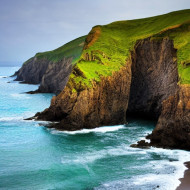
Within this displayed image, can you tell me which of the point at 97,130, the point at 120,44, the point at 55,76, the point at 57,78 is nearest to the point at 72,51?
the point at 55,76

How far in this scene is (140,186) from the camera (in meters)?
23.3

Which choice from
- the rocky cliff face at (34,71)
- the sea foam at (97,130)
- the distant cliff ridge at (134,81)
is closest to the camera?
the distant cliff ridge at (134,81)

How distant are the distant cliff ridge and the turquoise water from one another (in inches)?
108

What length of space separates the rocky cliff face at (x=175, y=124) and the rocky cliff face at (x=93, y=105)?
10.3 metres

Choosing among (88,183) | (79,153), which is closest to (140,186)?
(88,183)

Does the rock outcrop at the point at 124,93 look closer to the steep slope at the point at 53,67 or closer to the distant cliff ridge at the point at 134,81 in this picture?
the distant cliff ridge at the point at 134,81

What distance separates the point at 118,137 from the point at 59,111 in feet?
35.0

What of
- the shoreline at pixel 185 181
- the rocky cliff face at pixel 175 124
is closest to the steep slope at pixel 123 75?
the rocky cliff face at pixel 175 124

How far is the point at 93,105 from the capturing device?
4256cm

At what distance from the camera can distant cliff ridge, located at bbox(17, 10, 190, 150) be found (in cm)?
3453

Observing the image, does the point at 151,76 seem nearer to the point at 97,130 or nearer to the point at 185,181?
the point at 97,130

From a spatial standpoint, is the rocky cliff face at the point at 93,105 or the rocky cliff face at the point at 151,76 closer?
the rocky cliff face at the point at 93,105

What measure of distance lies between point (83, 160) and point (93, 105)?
1389 centimetres

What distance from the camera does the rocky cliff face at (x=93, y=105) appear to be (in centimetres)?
4147
